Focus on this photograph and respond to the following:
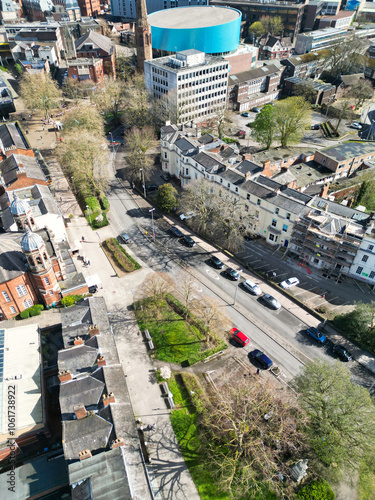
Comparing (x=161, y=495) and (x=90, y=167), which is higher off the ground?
(x=90, y=167)

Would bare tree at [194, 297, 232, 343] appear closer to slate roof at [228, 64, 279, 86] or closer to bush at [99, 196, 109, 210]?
bush at [99, 196, 109, 210]

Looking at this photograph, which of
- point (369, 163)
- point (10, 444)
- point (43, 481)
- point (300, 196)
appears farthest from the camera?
point (369, 163)

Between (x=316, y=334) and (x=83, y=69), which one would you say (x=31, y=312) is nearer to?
(x=316, y=334)

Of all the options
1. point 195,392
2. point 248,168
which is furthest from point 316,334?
point 248,168

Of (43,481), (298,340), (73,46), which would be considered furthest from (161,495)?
(73,46)

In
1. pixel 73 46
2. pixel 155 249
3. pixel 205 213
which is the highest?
pixel 73 46

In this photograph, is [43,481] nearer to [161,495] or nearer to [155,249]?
[161,495]

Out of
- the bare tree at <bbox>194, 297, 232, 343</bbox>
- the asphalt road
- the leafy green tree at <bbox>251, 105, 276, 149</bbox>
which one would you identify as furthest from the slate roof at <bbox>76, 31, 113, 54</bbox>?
the bare tree at <bbox>194, 297, 232, 343</bbox>
